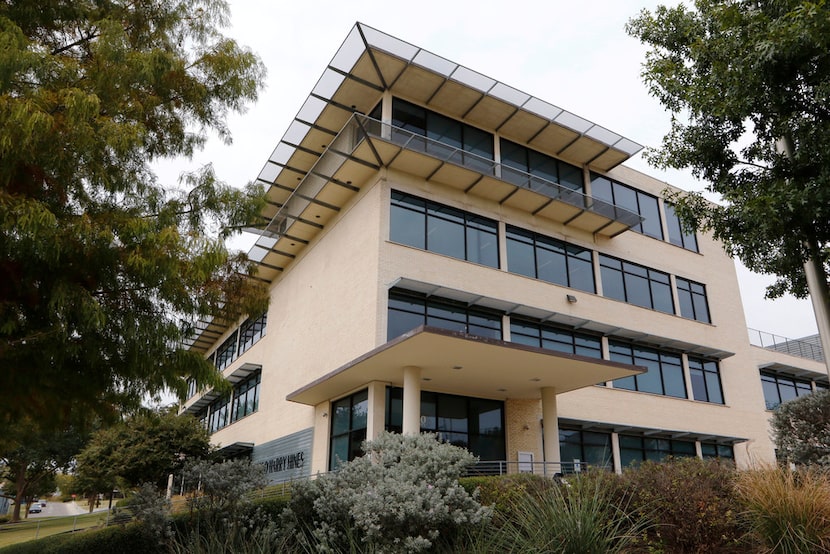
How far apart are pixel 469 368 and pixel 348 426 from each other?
4885mm

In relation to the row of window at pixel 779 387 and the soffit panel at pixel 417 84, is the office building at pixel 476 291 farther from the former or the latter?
the row of window at pixel 779 387

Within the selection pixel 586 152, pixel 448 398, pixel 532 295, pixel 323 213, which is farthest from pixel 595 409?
pixel 323 213

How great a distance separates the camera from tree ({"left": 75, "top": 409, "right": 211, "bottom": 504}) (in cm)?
2677

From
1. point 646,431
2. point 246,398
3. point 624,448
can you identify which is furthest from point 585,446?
point 246,398

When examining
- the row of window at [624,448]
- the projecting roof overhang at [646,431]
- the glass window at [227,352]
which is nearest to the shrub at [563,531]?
the row of window at [624,448]

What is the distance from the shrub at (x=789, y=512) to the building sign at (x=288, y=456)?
612 inches

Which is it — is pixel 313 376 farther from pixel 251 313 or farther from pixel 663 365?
pixel 663 365

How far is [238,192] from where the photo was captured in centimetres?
900

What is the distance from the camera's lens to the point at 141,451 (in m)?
26.8

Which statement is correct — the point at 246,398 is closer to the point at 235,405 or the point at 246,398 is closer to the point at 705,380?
the point at 235,405

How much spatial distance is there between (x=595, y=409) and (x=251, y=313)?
1630cm

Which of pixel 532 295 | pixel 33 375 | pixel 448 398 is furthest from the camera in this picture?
pixel 532 295

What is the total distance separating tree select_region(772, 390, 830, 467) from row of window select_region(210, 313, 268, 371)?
72.2 ft

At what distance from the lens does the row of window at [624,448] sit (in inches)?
851
